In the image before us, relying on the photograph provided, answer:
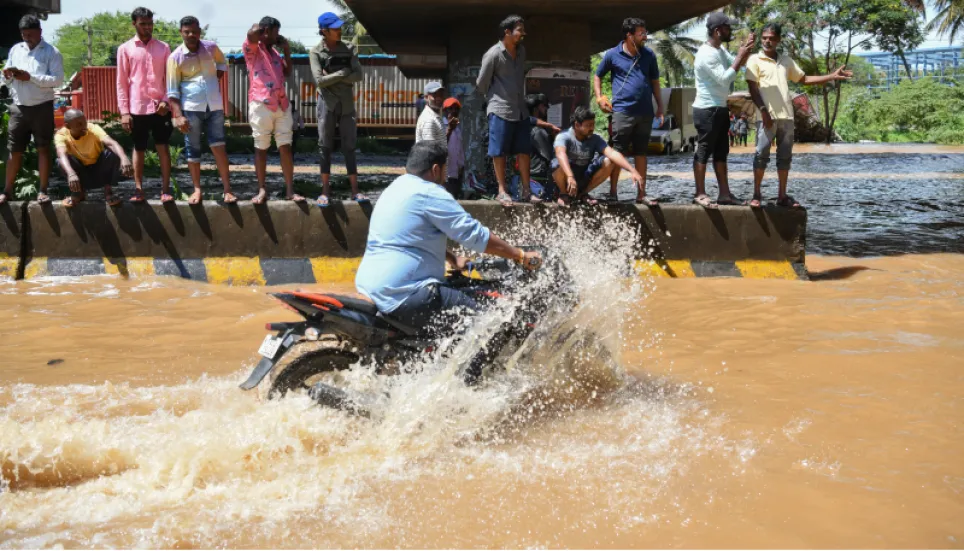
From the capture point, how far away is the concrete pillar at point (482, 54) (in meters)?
12.6

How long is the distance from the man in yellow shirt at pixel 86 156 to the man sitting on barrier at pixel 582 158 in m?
4.24

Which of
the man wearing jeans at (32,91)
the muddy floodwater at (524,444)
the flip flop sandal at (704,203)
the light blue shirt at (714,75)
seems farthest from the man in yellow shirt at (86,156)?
the light blue shirt at (714,75)

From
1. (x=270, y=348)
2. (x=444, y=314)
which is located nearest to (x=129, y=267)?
(x=270, y=348)

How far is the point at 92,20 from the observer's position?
90562 mm

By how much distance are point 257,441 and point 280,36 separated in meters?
5.71

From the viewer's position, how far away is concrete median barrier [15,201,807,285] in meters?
8.89

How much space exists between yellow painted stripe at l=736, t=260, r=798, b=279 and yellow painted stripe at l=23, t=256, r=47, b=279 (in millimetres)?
6771

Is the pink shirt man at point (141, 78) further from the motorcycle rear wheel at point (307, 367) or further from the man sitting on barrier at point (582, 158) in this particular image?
the motorcycle rear wheel at point (307, 367)

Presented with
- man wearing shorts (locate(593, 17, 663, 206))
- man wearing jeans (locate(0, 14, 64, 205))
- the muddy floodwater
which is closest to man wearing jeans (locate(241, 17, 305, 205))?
man wearing jeans (locate(0, 14, 64, 205))

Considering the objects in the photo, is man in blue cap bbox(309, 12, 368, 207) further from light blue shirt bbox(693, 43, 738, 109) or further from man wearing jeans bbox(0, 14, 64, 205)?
light blue shirt bbox(693, 43, 738, 109)

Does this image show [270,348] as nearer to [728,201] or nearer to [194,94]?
[194,94]

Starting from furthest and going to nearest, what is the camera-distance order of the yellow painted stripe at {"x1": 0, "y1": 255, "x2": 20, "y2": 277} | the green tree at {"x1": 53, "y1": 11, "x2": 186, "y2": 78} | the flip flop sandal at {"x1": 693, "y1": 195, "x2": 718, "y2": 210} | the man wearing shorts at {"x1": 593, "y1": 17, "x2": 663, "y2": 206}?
1. the green tree at {"x1": 53, "y1": 11, "x2": 186, "y2": 78}
2. the man wearing shorts at {"x1": 593, "y1": 17, "x2": 663, "y2": 206}
3. the flip flop sandal at {"x1": 693, "y1": 195, "x2": 718, "y2": 210}
4. the yellow painted stripe at {"x1": 0, "y1": 255, "x2": 20, "y2": 277}

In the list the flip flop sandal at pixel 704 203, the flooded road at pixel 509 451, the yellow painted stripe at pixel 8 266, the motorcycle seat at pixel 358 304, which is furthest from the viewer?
the flip flop sandal at pixel 704 203

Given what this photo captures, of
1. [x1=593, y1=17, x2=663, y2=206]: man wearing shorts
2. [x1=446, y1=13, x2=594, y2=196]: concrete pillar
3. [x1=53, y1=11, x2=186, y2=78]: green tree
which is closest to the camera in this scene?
[x1=593, y1=17, x2=663, y2=206]: man wearing shorts
